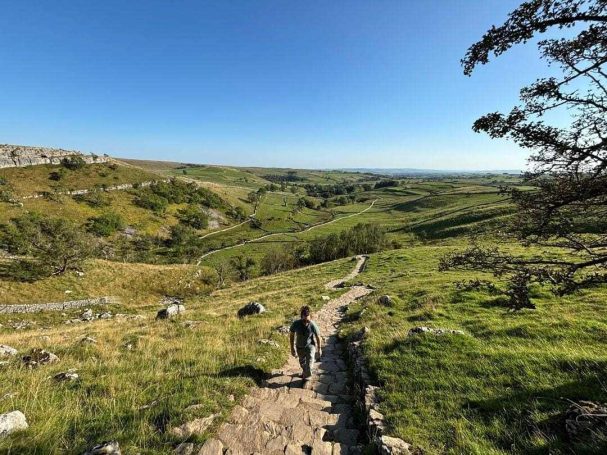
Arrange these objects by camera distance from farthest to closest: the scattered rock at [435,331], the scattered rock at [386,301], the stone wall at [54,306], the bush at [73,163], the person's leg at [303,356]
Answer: the bush at [73,163], the stone wall at [54,306], the scattered rock at [386,301], the scattered rock at [435,331], the person's leg at [303,356]

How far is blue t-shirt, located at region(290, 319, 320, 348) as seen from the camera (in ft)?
34.7

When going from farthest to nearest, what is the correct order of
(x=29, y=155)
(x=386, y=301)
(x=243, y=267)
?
(x=29, y=155), (x=243, y=267), (x=386, y=301)

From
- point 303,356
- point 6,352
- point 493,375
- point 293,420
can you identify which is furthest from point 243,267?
point 493,375

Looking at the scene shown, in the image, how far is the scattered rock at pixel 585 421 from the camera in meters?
5.47

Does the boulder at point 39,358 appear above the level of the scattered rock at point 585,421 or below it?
below

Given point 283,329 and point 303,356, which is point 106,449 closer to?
point 303,356

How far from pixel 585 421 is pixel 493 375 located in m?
3.15

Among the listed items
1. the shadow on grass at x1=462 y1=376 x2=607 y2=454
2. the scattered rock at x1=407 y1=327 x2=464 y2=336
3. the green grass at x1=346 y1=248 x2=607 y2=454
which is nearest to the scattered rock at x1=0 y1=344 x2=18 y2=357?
the green grass at x1=346 y1=248 x2=607 y2=454

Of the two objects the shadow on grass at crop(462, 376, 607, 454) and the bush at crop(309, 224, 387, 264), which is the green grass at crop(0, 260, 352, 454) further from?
the bush at crop(309, 224, 387, 264)

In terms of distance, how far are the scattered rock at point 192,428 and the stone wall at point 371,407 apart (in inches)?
145

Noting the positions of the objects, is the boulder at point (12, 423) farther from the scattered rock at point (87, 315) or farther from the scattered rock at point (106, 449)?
the scattered rock at point (87, 315)

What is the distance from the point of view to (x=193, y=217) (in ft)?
405

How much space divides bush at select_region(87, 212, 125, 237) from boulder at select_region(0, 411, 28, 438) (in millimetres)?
96772

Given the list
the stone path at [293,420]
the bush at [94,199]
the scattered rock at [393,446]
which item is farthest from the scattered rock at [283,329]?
the bush at [94,199]
